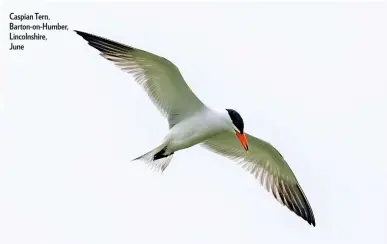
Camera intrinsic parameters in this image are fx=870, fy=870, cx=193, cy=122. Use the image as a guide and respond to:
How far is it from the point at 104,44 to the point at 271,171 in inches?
124

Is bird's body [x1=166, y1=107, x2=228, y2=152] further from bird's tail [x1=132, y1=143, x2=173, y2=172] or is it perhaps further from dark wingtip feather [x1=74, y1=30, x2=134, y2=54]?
dark wingtip feather [x1=74, y1=30, x2=134, y2=54]

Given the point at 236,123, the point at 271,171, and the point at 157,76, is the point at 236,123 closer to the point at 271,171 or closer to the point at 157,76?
the point at 157,76

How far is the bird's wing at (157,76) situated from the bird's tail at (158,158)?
0.37 m

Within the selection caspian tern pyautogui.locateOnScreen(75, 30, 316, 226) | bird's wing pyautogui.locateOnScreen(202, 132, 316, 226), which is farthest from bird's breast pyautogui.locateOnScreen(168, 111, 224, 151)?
bird's wing pyautogui.locateOnScreen(202, 132, 316, 226)

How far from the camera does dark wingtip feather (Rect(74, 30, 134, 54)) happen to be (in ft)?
32.4

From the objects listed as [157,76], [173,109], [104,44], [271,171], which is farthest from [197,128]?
[271,171]

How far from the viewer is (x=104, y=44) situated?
9984mm

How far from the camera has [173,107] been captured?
34.9 feet

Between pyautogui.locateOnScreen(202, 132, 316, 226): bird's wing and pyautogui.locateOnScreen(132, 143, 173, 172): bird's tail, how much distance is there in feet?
3.19

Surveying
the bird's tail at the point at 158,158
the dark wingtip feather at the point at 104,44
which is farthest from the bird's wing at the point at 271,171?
the dark wingtip feather at the point at 104,44

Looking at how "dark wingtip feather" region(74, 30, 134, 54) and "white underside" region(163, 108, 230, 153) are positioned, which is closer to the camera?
"dark wingtip feather" region(74, 30, 134, 54)

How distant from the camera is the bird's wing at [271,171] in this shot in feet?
38.0

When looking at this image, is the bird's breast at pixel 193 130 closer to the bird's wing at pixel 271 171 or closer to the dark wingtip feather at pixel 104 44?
the bird's wing at pixel 271 171

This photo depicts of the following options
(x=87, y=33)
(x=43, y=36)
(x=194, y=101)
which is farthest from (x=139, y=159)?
(x=43, y=36)
